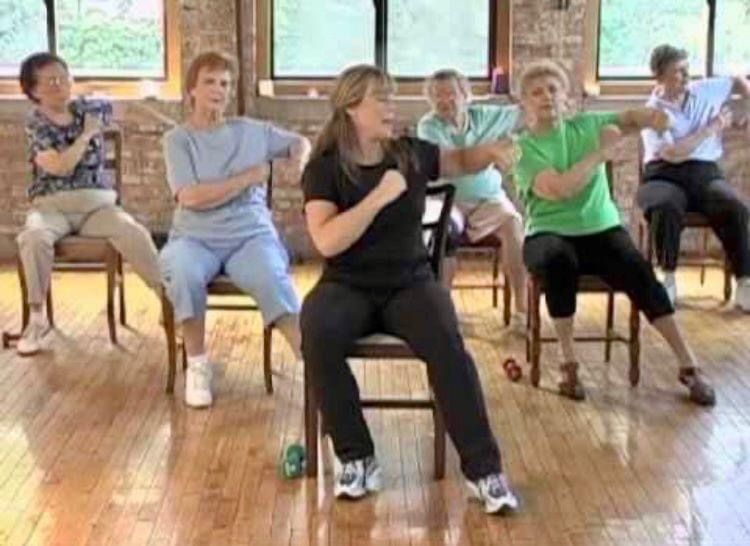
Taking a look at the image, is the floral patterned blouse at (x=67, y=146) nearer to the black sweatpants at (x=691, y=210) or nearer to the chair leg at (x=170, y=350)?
the chair leg at (x=170, y=350)

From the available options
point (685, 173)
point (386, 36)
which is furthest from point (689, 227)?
point (386, 36)

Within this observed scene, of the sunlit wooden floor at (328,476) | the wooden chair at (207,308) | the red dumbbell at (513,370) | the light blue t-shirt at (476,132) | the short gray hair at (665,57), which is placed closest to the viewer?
the sunlit wooden floor at (328,476)

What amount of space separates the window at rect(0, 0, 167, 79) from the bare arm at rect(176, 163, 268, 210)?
264 centimetres

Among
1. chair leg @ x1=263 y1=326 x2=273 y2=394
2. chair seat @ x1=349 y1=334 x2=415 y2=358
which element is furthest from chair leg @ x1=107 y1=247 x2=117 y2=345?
chair seat @ x1=349 y1=334 x2=415 y2=358

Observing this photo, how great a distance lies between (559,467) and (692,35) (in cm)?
386

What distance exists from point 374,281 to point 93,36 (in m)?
3.83

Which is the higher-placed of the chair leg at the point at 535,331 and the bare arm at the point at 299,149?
the bare arm at the point at 299,149

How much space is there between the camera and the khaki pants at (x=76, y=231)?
5.05m

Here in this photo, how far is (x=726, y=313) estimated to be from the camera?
5812 mm

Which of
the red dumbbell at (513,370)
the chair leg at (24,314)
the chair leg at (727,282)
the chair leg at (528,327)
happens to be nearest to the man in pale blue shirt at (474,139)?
the chair leg at (528,327)

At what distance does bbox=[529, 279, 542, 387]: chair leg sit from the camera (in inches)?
181

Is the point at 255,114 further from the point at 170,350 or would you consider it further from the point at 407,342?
the point at 407,342

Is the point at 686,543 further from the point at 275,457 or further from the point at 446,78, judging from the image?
Answer: the point at 446,78

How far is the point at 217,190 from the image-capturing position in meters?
4.43
